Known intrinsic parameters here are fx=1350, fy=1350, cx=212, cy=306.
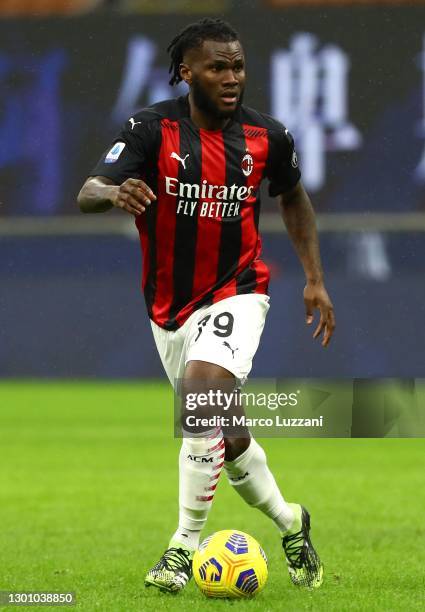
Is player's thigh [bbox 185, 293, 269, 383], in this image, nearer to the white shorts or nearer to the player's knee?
the white shorts

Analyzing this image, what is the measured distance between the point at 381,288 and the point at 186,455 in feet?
37.5

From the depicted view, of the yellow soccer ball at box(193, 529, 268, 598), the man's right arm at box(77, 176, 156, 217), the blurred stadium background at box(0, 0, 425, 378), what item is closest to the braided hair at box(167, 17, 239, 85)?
the man's right arm at box(77, 176, 156, 217)

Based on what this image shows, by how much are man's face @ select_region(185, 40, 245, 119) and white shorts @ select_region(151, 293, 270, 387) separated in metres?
0.75

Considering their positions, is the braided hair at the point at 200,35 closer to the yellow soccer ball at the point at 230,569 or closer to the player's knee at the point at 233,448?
the player's knee at the point at 233,448

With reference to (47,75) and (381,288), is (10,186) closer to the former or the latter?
(47,75)

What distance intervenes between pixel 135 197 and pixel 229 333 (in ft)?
2.55

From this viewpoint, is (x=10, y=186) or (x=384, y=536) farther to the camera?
(x=10, y=186)

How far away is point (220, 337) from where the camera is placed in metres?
5.02

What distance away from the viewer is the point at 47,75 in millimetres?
16422

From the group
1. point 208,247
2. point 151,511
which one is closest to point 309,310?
point 208,247

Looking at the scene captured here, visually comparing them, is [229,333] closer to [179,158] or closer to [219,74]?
[179,158]

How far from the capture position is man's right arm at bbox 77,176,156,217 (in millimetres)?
4492

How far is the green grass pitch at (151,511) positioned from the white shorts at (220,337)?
85 cm

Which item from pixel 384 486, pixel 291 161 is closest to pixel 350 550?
pixel 291 161
